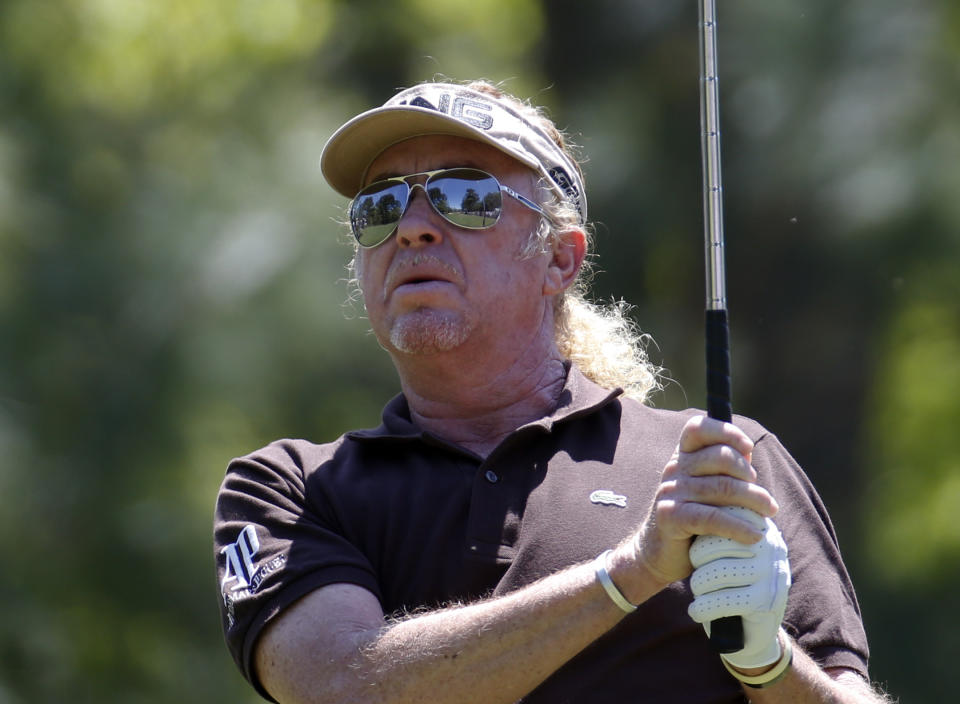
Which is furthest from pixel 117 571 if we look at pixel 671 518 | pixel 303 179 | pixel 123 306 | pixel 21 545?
pixel 671 518

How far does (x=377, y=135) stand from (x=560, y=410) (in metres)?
0.69

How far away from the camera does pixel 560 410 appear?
8.96 feet

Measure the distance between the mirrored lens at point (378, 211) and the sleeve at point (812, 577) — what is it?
821mm

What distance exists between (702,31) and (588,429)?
791mm

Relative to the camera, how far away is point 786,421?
602 cm

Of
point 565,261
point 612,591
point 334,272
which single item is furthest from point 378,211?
point 334,272

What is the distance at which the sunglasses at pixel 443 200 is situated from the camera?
285 centimetres

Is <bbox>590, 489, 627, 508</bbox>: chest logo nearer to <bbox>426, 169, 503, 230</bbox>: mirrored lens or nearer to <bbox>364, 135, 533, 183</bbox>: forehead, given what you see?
<bbox>426, 169, 503, 230</bbox>: mirrored lens

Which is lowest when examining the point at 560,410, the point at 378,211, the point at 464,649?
the point at 464,649

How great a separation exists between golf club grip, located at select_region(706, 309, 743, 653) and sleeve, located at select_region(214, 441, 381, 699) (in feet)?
2.01

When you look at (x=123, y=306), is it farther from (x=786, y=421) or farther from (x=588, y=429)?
(x=588, y=429)

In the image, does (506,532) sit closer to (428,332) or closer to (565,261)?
(428,332)

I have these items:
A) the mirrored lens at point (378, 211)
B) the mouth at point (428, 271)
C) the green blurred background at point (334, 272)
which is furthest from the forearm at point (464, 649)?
the green blurred background at point (334, 272)

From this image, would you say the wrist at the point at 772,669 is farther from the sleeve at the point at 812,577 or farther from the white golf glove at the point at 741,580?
the sleeve at the point at 812,577
